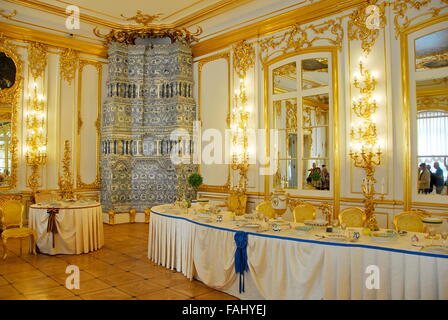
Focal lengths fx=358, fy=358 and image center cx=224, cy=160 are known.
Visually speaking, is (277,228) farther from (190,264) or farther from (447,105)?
(447,105)

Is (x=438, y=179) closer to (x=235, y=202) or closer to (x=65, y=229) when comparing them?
(x=235, y=202)

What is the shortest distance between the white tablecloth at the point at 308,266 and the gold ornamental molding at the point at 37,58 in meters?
6.10

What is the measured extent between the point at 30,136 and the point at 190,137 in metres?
3.80

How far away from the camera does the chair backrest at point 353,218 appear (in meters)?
5.10

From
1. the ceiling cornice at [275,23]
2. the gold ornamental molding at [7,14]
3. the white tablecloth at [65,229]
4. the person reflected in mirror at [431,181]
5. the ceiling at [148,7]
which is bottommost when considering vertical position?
the white tablecloth at [65,229]

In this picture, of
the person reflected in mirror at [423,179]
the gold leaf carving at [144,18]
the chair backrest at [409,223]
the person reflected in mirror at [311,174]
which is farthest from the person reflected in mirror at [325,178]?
the gold leaf carving at [144,18]

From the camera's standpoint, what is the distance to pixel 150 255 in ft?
19.2

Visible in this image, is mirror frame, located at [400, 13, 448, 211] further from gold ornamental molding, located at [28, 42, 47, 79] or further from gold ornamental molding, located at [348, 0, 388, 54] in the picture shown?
gold ornamental molding, located at [28, 42, 47, 79]

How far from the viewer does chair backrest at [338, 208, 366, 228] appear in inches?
201

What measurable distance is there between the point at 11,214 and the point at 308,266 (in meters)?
5.61

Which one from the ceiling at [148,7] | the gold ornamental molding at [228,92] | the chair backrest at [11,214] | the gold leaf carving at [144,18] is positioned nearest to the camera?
the chair backrest at [11,214]

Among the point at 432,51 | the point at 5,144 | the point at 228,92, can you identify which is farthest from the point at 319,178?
the point at 5,144

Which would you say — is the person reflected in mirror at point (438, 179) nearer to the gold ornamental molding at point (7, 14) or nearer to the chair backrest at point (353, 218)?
the chair backrest at point (353, 218)

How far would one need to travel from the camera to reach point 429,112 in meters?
5.68
